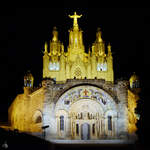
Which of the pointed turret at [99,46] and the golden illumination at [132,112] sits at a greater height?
the pointed turret at [99,46]

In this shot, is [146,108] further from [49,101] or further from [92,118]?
[49,101]

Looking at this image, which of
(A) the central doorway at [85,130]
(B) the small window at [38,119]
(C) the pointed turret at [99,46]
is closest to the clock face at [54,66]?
(C) the pointed turret at [99,46]

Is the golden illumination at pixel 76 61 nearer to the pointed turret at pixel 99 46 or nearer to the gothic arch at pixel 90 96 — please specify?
the pointed turret at pixel 99 46

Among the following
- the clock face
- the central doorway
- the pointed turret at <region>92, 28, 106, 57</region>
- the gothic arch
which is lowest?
the central doorway

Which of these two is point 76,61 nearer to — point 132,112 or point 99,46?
point 99,46

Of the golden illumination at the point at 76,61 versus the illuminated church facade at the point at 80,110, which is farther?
the golden illumination at the point at 76,61

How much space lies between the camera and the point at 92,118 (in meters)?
32.6

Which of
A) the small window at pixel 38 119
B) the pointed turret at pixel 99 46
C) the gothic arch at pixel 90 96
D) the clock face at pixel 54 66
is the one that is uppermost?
the pointed turret at pixel 99 46

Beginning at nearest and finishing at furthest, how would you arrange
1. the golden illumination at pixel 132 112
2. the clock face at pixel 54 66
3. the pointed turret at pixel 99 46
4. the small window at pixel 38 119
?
the golden illumination at pixel 132 112 < the small window at pixel 38 119 < the clock face at pixel 54 66 < the pointed turret at pixel 99 46

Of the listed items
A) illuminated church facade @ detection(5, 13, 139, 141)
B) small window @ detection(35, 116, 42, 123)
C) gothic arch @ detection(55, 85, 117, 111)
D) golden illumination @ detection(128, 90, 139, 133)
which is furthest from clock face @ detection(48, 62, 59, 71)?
golden illumination @ detection(128, 90, 139, 133)

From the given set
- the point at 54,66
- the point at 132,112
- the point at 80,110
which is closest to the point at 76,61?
the point at 54,66

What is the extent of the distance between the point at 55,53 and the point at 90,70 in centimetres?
802

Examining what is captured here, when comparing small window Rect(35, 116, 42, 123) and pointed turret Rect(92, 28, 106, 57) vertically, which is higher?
pointed turret Rect(92, 28, 106, 57)

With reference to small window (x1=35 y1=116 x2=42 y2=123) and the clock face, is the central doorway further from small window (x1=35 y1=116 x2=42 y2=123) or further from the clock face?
the clock face
